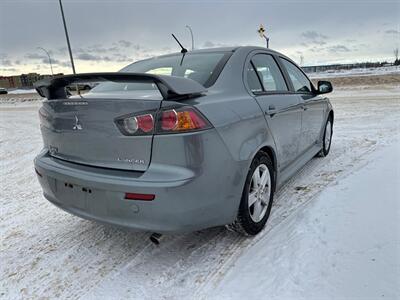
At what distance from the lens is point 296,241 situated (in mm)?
2648

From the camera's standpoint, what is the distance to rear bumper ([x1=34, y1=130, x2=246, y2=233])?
213 centimetres

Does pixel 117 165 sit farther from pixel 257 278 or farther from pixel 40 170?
pixel 257 278

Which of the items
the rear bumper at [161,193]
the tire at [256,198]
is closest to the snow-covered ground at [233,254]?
the tire at [256,198]

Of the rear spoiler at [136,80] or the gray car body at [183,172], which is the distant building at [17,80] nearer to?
the rear spoiler at [136,80]

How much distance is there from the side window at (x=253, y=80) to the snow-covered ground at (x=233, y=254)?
1.16 metres

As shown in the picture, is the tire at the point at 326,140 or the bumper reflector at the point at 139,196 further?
the tire at the point at 326,140

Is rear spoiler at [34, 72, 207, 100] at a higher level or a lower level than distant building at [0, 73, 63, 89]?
higher

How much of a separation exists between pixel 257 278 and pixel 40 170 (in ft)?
6.02

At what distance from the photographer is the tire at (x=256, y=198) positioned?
8.66 feet

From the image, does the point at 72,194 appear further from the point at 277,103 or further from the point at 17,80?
the point at 17,80

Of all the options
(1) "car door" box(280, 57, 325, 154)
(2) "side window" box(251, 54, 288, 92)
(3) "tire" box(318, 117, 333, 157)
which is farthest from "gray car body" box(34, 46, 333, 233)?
(3) "tire" box(318, 117, 333, 157)

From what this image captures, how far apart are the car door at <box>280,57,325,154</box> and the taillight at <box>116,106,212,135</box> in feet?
6.76

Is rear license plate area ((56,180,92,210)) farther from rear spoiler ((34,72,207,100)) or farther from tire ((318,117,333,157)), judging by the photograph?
tire ((318,117,333,157))

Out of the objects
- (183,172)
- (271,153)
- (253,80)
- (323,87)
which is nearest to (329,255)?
(271,153)
